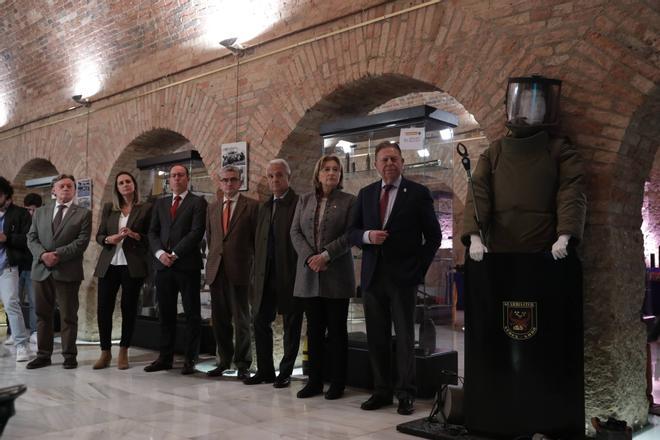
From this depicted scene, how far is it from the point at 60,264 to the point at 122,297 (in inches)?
22.4

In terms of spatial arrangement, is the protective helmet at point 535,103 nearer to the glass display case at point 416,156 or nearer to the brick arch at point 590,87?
the brick arch at point 590,87

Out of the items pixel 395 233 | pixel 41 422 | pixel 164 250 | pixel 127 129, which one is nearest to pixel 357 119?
pixel 395 233

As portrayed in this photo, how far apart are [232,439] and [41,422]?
1146 mm

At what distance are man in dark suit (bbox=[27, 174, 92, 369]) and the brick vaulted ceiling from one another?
2.02m

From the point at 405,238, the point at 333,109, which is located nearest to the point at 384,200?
the point at 405,238

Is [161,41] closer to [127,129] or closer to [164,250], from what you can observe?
[127,129]

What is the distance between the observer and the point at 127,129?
7199 mm

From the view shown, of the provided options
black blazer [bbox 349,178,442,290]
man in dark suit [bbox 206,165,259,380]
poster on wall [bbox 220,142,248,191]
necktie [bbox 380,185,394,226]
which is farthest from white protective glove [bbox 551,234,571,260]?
poster on wall [bbox 220,142,248,191]

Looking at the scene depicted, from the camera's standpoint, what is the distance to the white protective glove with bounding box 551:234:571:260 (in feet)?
10.1

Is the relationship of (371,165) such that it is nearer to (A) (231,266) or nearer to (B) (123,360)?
(A) (231,266)

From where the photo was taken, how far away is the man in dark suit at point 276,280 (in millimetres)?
4418

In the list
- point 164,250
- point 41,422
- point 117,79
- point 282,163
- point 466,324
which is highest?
point 117,79

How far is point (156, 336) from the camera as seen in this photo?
6.12 m

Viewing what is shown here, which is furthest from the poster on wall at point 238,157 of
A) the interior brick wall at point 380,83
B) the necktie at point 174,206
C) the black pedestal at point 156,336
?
the black pedestal at point 156,336
